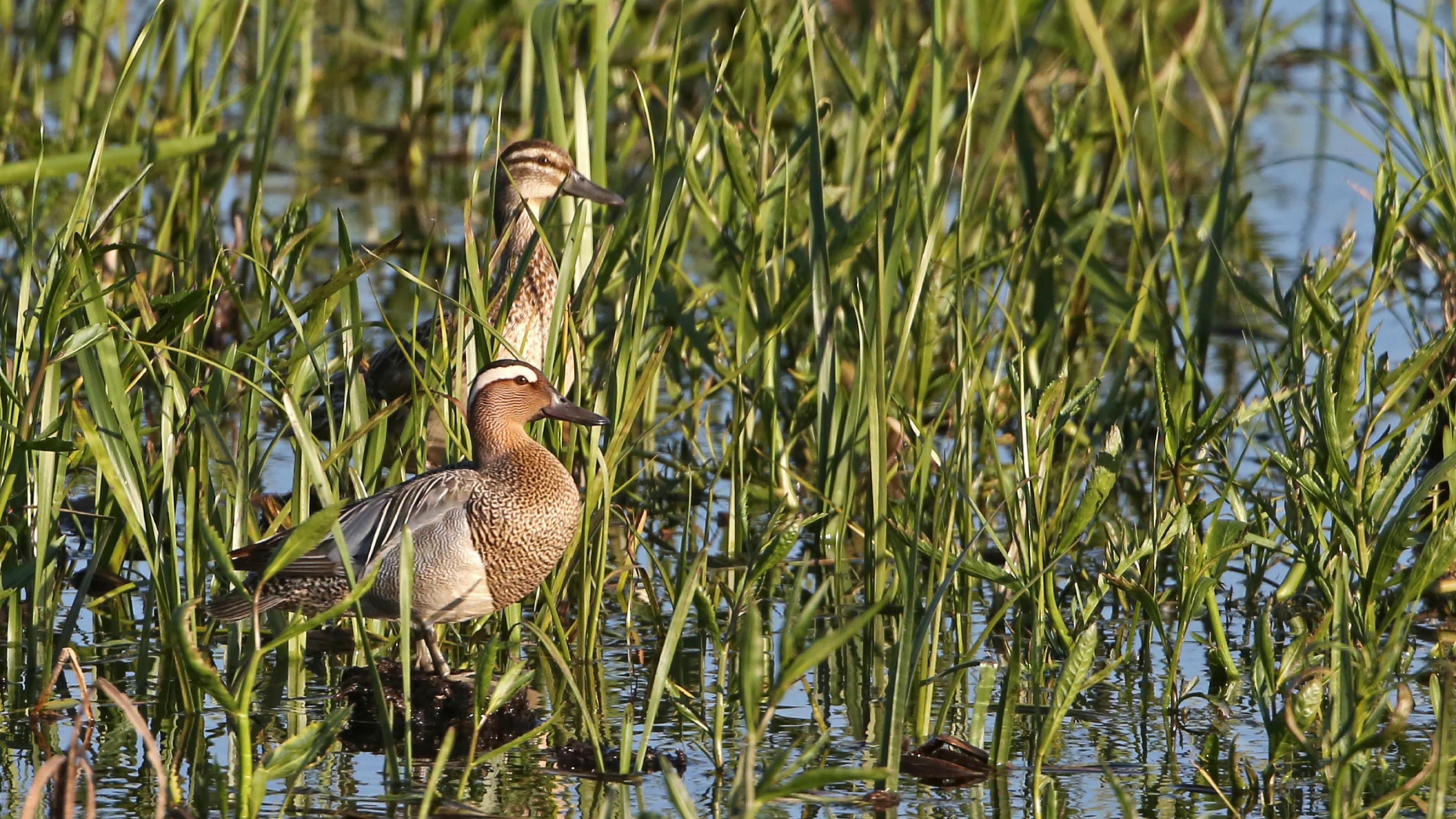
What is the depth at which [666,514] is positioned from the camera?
267 inches

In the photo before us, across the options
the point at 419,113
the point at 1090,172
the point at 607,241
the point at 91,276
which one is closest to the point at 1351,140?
the point at 1090,172

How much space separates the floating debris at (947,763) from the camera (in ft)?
14.9

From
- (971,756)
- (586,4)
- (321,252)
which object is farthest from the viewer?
(321,252)

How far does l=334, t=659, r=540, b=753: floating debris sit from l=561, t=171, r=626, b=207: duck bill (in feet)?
6.75

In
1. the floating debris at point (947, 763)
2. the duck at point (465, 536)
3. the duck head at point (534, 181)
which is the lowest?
the floating debris at point (947, 763)

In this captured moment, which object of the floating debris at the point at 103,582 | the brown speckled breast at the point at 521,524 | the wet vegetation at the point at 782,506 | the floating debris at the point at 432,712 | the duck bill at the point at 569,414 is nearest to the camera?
the wet vegetation at the point at 782,506

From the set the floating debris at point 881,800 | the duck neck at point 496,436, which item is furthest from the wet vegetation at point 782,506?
the duck neck at point 496,436

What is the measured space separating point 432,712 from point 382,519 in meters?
0.56

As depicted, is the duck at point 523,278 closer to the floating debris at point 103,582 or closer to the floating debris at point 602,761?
the floating debris at point 103,582

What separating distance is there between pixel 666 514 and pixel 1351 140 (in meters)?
7.13

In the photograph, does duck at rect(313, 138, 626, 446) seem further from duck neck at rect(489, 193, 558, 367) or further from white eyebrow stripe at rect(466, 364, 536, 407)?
white eyebrow stripe at rect(466, 364, 536, 407)

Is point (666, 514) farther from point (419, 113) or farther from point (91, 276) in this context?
point (419, 113)

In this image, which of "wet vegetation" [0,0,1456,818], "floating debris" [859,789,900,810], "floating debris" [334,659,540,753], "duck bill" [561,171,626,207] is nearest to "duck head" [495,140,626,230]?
"duck bill" [561,171,626,207]

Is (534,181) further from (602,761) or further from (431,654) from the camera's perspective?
(602,761)
